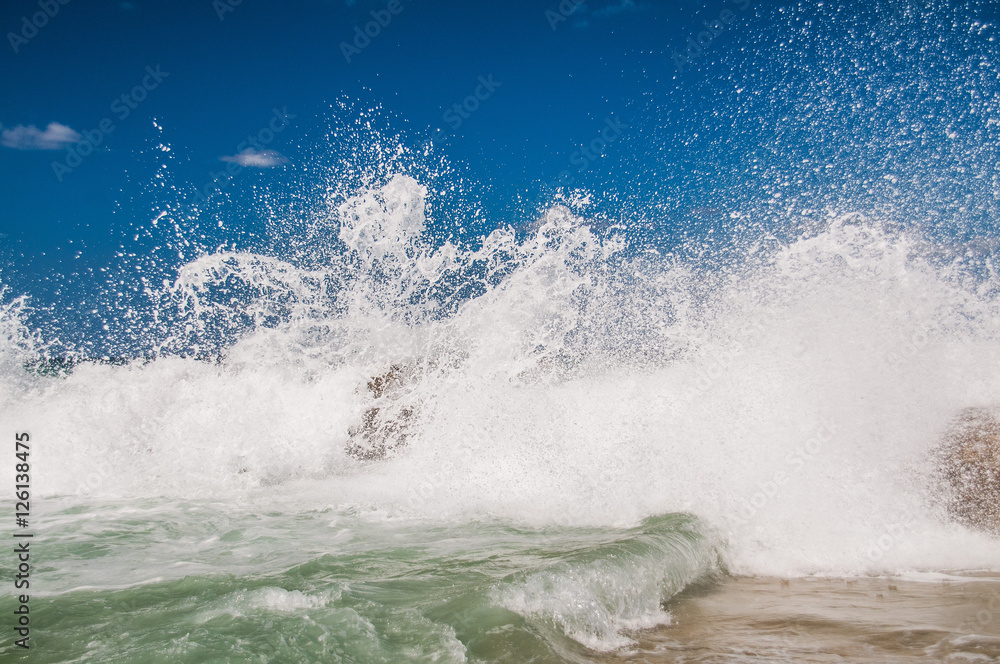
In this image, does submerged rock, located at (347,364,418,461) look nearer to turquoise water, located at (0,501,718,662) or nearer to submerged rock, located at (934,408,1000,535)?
turquoise water, located at (0,501,718,662)

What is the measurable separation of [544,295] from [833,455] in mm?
3735

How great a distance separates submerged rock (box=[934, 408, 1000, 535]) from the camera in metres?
5.34

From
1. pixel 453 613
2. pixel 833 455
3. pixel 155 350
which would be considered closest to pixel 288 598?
pixel 453 613

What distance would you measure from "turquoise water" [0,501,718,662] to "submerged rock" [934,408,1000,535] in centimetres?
267

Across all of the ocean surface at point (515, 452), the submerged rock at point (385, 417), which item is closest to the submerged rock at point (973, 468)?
the ocean surface at point (515, 452)

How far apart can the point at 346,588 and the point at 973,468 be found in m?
5.77

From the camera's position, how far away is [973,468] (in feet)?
18.4

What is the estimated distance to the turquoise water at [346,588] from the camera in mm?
2705

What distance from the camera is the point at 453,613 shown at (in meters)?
3.05

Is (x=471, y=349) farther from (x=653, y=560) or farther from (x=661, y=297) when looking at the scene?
(x=653, y=560)

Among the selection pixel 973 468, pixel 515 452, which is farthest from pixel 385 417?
pixel 973 468

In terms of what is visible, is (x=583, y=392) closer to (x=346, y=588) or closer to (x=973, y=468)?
(x=973, y=468)

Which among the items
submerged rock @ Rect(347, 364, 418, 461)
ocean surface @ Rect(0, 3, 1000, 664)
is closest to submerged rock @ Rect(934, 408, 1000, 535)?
ocean surface @ Rect(0, 3, 1000, 664)

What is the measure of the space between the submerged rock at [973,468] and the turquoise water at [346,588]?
267 cm
